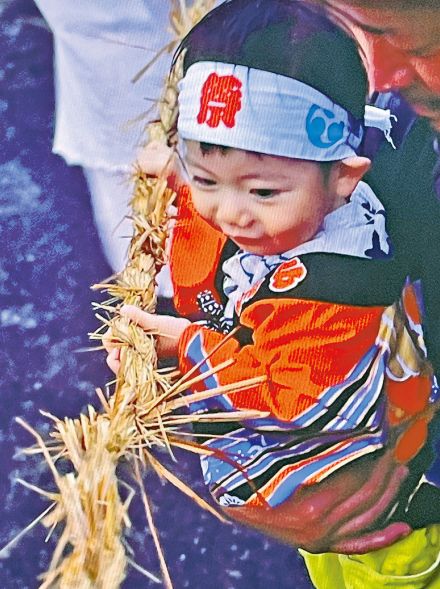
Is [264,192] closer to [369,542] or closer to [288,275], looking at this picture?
[288,275]

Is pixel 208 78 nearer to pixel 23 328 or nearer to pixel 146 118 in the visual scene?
pixel 146 118

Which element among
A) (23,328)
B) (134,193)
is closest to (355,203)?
(134,193)

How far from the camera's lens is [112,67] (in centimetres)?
64

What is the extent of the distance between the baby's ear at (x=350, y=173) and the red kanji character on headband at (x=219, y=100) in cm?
9

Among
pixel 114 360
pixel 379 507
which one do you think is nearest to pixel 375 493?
pixel 379 507

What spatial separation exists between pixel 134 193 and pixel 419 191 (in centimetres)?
22

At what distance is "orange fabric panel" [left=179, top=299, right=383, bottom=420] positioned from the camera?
0.63m

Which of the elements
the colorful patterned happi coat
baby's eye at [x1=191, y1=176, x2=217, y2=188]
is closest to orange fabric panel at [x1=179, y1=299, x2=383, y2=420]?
the colorful patterned happi coat

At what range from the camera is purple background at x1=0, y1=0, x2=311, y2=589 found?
0.63 m

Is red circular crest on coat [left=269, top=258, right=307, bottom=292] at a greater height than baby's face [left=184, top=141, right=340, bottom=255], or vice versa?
baby's face [left=184, top=141, right=340, bottom=255]

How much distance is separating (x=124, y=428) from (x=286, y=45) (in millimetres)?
316

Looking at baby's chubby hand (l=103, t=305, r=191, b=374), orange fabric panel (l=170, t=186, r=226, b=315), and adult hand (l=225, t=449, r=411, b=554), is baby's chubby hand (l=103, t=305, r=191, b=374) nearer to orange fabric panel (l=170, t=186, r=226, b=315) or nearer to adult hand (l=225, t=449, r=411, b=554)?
orange fabric panel (l=170, t=186, r=226, b=315)

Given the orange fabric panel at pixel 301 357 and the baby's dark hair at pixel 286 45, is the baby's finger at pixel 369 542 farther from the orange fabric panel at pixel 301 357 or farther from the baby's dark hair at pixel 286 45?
the baby's dark hair at pixel 286 45

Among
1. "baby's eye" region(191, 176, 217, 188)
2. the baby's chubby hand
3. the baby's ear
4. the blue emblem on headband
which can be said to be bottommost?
the baby's chubby hand
